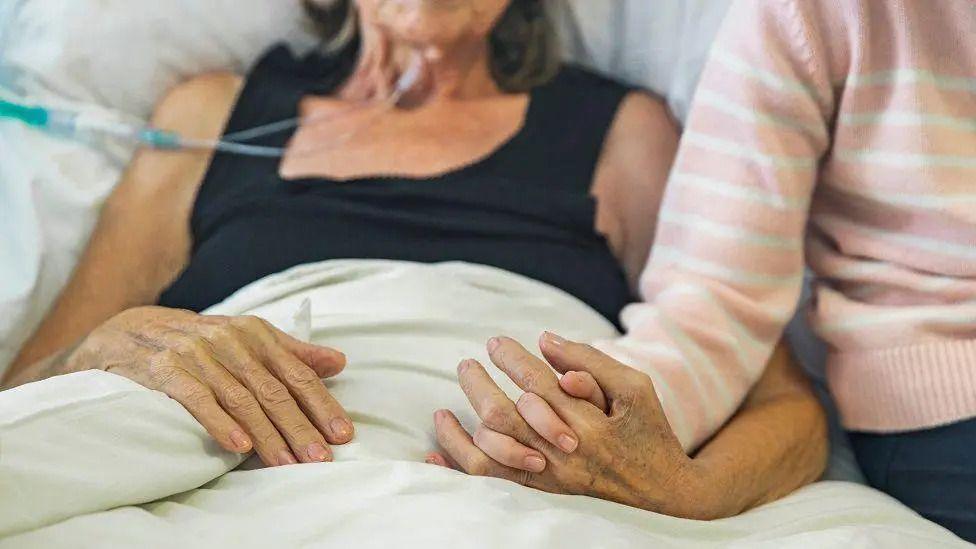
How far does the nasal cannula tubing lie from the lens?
1238 mm

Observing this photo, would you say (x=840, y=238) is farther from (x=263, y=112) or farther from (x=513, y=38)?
(x=263, y=112)

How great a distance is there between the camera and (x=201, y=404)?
809 millimetres

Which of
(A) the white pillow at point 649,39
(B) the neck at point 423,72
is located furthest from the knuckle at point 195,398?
(A) the white pillow at point 649,39

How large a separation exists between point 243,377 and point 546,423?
254 mm

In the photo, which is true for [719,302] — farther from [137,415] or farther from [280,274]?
[137,415]

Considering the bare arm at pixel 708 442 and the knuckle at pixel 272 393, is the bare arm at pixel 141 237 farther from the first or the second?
the bare arm at pixel 708 442

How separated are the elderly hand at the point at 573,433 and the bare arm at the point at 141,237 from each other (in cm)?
52

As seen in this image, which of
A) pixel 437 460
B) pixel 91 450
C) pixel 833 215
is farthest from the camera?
pixel 833 215

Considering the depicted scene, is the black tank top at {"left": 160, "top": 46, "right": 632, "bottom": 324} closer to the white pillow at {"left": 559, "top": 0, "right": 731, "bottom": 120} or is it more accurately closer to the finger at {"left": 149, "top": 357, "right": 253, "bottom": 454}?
the white pillow at {"left": 559, "top": 0, "right": 731, "bottom": 120}

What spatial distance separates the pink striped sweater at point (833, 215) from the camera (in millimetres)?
936

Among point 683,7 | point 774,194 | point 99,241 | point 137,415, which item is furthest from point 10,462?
point 683,7

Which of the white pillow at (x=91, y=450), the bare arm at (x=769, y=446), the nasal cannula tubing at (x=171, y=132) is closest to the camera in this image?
the white pillow at (x=91, y=450)

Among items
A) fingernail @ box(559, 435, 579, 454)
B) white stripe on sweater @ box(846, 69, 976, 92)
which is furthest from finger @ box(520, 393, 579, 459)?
white stripe on sweater @ box(846, 69, 976, 92)

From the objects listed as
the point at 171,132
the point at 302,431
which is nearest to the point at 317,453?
the point at 302,431
